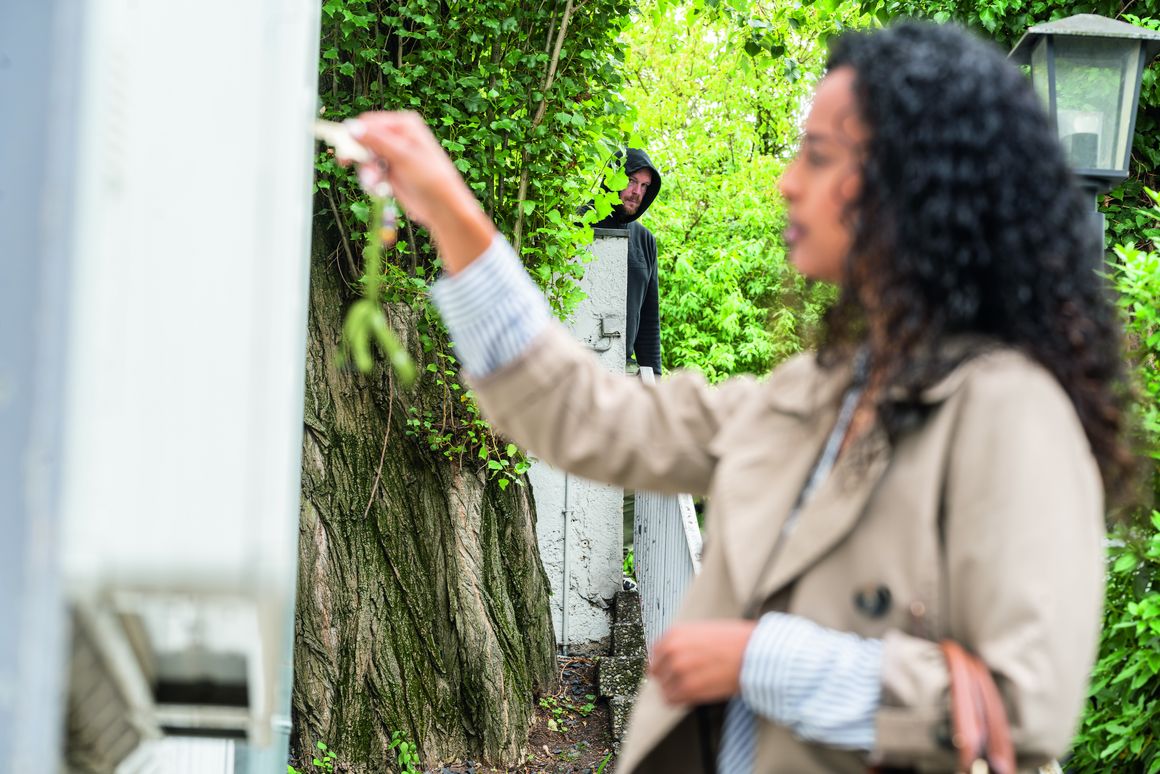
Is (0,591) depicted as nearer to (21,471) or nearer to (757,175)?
(21,471)

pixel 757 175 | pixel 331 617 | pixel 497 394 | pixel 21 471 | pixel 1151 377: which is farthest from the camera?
pixel 757 175

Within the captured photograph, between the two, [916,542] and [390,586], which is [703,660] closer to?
[916,542]

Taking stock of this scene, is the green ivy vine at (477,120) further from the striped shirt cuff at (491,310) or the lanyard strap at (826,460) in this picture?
the lanyard strap at (826,460)

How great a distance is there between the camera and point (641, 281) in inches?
313

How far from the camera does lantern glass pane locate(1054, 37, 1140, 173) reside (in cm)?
456

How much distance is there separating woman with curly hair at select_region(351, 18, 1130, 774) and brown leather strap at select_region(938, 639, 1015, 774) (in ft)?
0.05

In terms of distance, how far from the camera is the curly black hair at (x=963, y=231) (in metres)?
1.33

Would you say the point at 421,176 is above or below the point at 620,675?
above

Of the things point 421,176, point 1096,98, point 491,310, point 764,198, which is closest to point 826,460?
point 491,310

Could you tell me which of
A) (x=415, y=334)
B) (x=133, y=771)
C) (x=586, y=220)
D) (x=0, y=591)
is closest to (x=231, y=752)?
(x=133, y=771)

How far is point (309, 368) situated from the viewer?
17.0 ft

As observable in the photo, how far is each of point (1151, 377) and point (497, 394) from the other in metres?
2.80

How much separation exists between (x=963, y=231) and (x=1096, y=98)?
3801 millimetres

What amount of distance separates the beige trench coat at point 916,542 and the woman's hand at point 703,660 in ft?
0.20
